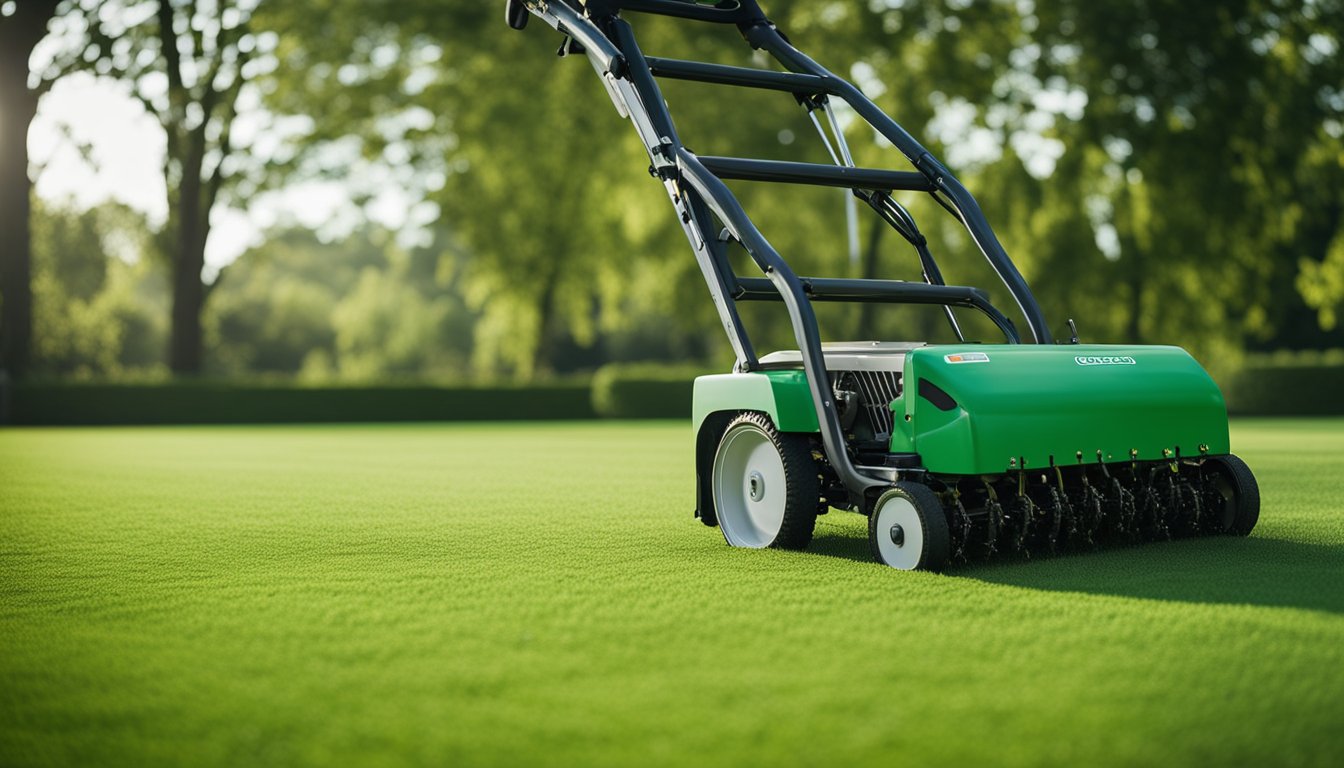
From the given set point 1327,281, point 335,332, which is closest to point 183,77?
point 1327,281

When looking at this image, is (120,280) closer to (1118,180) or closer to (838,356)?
(1118,180)

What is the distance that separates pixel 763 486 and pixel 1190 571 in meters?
2.18

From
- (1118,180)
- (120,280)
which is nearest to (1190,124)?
(1118,180)

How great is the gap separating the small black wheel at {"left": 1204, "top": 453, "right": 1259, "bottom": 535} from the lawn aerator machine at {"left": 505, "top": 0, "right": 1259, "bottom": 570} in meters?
0.01

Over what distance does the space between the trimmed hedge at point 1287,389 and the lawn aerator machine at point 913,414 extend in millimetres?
25242

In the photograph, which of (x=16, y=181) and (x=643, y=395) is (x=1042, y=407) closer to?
(x=643, y=395)

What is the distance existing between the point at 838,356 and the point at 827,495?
749 mm

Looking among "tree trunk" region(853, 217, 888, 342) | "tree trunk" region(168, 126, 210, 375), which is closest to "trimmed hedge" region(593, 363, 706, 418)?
"tree trunk" region(853, 217, 888, 342)

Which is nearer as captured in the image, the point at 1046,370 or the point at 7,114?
the point at 1046,370

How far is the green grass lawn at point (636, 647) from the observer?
3.34 m

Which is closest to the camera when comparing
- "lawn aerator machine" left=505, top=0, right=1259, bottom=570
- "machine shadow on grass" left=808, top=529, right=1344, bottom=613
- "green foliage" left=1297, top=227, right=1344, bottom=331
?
"machine shadow on grass" left=808, top=529, right=1344, bottom=613

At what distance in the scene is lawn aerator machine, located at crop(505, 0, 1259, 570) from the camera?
20.0ft

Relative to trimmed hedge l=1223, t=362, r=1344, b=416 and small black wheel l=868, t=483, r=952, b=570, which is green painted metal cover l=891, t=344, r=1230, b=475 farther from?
trimmed hedge l=1223, t=362, r=1344, b=416

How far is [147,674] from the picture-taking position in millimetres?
4109
